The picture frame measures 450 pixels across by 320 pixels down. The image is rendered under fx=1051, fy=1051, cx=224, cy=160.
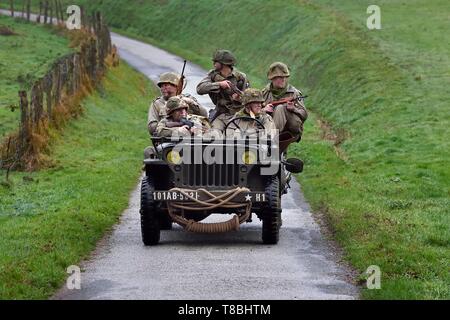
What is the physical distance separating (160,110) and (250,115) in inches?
59.4

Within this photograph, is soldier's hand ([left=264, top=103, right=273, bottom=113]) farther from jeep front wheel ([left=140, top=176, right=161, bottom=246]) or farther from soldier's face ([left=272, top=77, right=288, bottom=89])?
jeep front wheel ([left=140, top=176, right=161, bottom=246])

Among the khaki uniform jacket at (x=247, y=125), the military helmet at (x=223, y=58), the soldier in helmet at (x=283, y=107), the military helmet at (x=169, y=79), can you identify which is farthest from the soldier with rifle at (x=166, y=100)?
the soldier in helmet at (x=283, y=107)

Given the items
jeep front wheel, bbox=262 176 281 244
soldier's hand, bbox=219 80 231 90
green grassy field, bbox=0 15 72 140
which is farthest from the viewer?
green grassy field, bbox=0 15 72 140

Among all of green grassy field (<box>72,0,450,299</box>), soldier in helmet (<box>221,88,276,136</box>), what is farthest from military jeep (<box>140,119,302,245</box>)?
green grassy field (<box>72,0,450,299</box>)

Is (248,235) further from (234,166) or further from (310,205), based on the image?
(310,205)

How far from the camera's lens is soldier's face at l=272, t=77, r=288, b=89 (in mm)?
17406

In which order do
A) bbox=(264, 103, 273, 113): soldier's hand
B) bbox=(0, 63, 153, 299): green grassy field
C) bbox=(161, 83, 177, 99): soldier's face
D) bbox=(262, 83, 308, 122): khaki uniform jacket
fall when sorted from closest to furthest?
bbox=(0, 63, 153, 299): green grassy field, bbox=(161, 83, 177, 99): soldier's face, bbox=(264, 103, 273, 113): soldier's hand, bbox=(262, 83, 308, 122): khaki uniform jacket

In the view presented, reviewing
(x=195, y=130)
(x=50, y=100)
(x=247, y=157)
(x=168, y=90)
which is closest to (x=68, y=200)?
(x=168, y=90)

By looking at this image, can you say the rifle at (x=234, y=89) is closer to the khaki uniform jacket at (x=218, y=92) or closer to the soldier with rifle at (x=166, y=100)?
the khaki uniform jacket at (x=218, y=92)

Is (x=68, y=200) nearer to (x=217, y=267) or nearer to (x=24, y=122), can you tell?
(x=24, y=122)

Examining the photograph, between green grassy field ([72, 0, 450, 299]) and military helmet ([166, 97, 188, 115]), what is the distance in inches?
120

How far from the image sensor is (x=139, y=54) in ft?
189

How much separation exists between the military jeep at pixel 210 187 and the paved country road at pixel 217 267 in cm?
35

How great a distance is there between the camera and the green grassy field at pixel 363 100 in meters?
14.7
